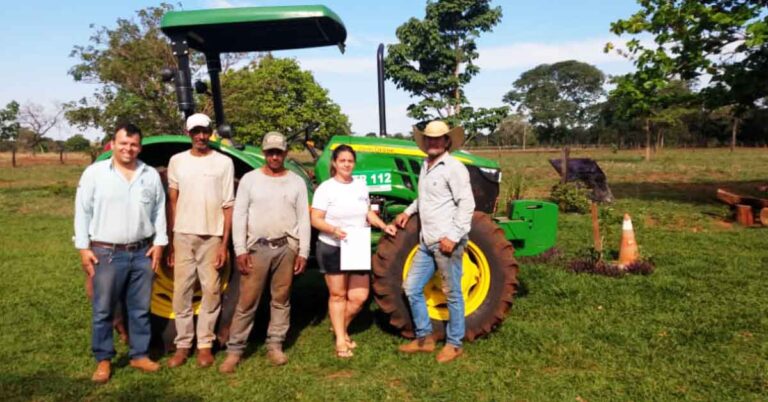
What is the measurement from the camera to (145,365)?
11.9 feet

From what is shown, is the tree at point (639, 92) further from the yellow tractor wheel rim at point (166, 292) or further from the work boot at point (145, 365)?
the work boot at point (145, 365)

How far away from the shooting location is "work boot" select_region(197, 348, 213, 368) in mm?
3691

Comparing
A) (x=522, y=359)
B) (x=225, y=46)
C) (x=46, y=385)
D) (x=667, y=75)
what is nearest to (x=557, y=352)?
(x=522, y=359)

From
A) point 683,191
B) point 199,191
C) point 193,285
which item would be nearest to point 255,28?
point 199,191

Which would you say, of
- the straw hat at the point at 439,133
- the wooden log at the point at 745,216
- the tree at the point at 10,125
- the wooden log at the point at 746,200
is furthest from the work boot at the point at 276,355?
the tree at the point at 10,125

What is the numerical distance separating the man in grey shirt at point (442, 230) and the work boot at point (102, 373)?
1.90 m

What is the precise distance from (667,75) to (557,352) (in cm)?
877

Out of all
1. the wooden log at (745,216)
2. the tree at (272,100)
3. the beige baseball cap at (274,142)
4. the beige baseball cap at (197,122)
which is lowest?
the wooden log at (745,216)

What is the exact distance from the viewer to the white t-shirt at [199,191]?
140 inches

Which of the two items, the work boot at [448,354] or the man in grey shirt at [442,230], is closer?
the man in grey shirt at [442,230]

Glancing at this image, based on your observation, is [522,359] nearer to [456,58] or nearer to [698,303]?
[698,303]

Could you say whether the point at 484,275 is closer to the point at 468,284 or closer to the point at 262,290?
the point at 468,284

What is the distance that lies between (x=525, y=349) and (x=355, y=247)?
139 cm

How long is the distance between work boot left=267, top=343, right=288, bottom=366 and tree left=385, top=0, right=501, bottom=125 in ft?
68.0
